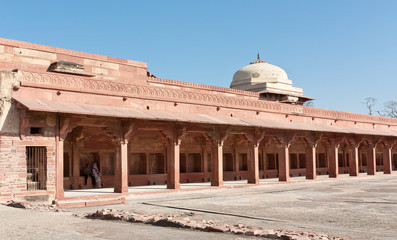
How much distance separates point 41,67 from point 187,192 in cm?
687

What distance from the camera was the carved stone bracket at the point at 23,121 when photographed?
12.2 meters

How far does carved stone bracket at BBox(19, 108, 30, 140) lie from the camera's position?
12.2 metres

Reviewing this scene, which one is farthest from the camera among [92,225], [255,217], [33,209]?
[33,209]

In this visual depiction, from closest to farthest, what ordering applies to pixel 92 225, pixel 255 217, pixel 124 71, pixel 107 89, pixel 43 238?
pixel 43 238 → pixel 92 225 → pixel 255 217 → pixel 107 89 → pixel 124 71

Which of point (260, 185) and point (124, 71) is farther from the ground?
point (124, 71)

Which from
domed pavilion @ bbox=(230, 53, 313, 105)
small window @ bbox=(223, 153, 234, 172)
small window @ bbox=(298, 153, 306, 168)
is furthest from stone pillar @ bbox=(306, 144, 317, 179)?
domed pavilion @ bbox=(230, 53, 313, 105)

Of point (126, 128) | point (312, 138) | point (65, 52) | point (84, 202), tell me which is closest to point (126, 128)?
point (126, 128)

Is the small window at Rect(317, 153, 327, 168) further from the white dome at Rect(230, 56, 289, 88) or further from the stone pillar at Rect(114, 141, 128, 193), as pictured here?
the stone pillar at Rect(114, 141, 128, 193)

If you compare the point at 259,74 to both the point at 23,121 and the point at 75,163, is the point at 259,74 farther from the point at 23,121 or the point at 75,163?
the point at 23,121

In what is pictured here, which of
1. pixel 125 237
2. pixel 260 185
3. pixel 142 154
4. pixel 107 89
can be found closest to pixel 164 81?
pixel 142 154

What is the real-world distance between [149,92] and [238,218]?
8369mm

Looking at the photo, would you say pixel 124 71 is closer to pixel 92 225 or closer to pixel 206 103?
pixel 206 103

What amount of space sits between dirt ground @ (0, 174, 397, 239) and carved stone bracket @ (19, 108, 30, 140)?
2526 millimetres

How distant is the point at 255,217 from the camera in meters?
8.84
